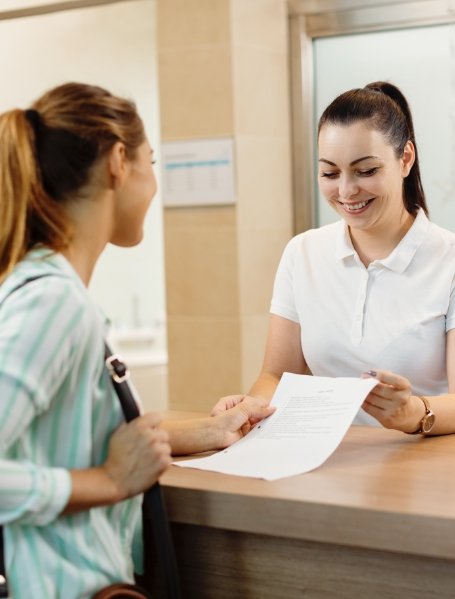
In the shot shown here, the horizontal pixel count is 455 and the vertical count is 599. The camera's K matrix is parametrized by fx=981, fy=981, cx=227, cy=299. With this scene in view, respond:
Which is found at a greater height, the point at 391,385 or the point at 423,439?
the point at 391,385

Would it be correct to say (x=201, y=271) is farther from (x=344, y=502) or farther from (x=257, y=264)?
(x=344, y=502)

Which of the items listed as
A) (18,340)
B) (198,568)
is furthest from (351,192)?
(18,340)

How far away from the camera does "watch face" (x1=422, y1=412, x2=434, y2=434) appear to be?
2.00m

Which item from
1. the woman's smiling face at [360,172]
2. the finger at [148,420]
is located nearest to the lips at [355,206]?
the woman's smiling face at [360,172]

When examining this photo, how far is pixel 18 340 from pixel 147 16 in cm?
467

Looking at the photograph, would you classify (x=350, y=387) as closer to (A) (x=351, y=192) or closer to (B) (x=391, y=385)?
(B) (x=391, y=385)

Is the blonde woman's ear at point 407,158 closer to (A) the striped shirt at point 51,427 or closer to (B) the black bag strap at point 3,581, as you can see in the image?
A: (A) the striped shirt at point 51,427

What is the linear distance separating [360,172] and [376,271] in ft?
0.84

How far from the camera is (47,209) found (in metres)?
1.49

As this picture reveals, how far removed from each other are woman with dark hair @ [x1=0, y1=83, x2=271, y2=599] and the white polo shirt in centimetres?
100

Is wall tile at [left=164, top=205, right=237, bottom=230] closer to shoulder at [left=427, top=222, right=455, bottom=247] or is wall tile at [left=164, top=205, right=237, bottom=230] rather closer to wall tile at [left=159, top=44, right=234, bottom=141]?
wall tile at [left=159, top=44, right=234, bottom=141]

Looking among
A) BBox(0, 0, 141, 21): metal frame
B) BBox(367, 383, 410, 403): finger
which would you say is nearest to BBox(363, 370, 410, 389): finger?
BBox(367, 383, 410, 403): finger

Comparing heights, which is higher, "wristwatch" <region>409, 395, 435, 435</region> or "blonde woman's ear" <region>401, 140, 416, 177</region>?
"blonde woman's ear" <region>401, 140, 416, 177</region>

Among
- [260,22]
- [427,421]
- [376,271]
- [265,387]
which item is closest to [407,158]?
[376,271]
